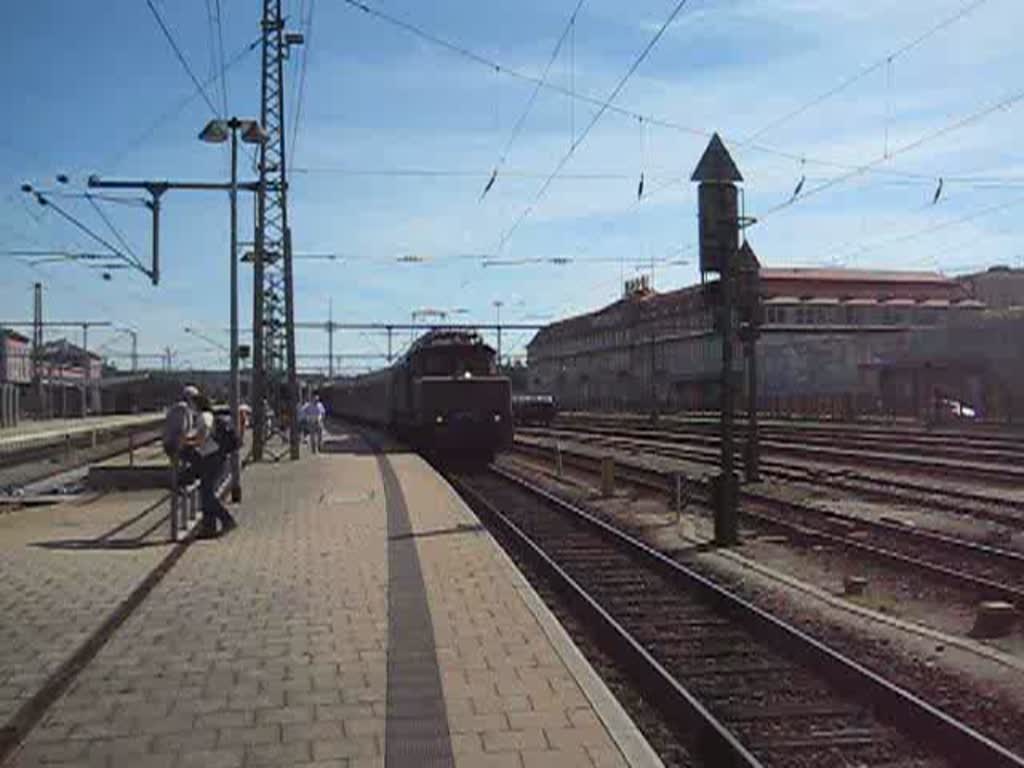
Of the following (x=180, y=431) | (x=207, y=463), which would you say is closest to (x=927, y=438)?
(x=207, y=463)

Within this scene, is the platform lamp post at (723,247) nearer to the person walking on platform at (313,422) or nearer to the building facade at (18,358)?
the person walking on platform at (313,422)

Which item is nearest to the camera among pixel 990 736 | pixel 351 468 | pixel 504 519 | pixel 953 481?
pixel 990 736

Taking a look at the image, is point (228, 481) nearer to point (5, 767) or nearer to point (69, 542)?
point (69, 542)

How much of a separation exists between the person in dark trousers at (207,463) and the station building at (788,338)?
54.2 metres

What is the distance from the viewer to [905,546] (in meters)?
14.5

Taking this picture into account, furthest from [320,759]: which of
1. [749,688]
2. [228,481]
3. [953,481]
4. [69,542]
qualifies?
[953,481]

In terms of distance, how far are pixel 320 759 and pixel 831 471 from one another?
21.8 meters

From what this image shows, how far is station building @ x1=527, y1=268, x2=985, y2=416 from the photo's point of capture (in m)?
78.8

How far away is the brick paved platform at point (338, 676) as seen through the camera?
18.9 ft

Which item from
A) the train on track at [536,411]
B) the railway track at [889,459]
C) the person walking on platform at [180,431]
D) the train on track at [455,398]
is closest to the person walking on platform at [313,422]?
the train on track at [455,398]

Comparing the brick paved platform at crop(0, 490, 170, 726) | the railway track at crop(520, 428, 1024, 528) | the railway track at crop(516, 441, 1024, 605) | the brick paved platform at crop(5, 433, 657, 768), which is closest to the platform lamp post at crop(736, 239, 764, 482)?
the railway track at crop(520, 428, 1024, 528)

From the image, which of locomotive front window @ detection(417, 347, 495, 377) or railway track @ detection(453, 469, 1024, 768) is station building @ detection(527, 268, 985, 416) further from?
railway track @ detection(453, 469, 1024, 768)

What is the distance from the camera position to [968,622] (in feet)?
33.0

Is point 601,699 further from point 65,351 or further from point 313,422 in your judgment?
point 65,351
